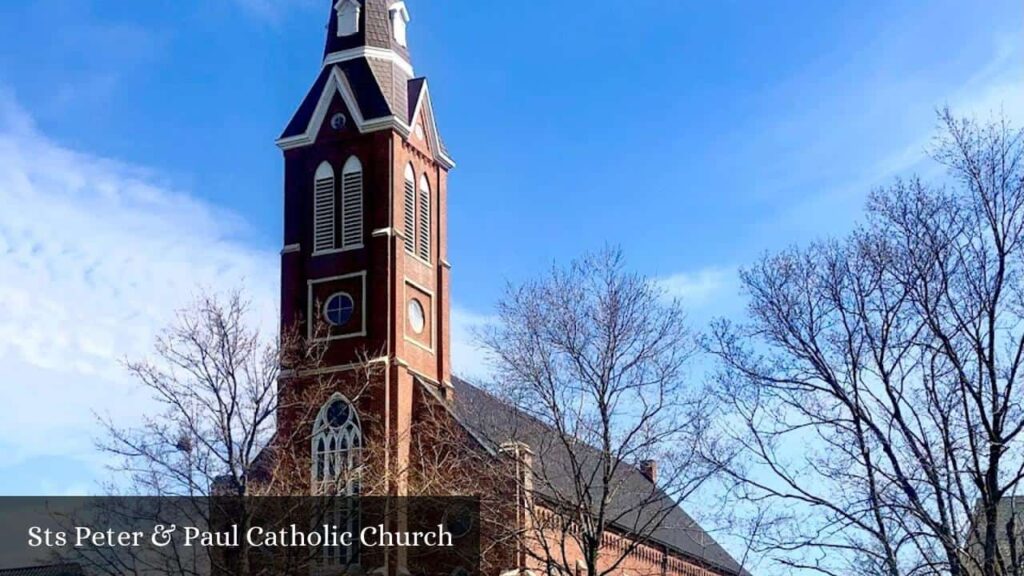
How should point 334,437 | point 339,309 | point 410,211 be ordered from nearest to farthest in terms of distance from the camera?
point 334,437 → point 339,309 → point 410,211

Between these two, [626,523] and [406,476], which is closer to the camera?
[406,476]

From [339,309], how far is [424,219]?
4.13m

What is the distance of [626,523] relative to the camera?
4225 centimetres

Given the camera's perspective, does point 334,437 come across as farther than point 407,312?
No

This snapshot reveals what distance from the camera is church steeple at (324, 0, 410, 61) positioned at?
41000mm

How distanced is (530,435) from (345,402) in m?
8.40

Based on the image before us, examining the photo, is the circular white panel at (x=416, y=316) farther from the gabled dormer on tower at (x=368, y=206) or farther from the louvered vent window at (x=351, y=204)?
the louvered vent window at (x=351, y=204)

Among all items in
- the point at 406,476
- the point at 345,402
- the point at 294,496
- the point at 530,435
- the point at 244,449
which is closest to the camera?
the point at 244,449

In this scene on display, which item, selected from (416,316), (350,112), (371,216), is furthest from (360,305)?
(350,112)

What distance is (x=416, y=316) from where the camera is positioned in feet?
128

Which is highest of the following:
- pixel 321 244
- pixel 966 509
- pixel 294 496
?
pixel 321 244

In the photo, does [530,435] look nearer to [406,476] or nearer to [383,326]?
[406,476]

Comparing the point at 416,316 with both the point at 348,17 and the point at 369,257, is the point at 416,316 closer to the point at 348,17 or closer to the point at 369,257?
the point at 369,257

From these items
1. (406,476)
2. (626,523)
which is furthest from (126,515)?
(626,523)
